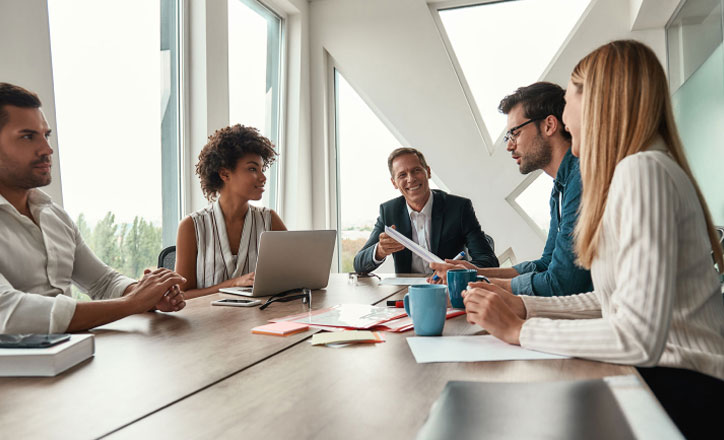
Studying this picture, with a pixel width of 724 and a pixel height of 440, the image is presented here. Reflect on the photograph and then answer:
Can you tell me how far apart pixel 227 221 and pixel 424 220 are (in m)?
1.20

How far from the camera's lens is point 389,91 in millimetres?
5000

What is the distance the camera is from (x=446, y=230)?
3064 mm

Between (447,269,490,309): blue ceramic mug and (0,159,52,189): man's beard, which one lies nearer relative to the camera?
(447,269,490,309): blue ceramic mug

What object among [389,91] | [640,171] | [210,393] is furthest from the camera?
[389,91]

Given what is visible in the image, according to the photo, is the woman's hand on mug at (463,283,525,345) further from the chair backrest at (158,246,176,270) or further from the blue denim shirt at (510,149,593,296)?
the chair backrest at (158,246,176,270)

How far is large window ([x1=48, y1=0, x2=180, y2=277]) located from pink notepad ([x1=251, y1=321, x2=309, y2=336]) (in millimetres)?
1897

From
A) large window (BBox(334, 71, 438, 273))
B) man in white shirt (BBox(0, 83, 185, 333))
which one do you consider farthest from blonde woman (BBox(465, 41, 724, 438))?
large window (BBox(334, 71, 438, 273))

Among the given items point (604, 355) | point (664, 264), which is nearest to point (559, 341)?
point (604, 355)

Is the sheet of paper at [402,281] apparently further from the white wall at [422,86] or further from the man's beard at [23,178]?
the white wall at [422,86]

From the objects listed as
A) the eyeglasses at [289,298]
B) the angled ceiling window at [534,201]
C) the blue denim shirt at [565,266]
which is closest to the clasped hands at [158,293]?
Answer: the eyeglasses at [289,298]

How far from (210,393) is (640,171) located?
34.5 inches

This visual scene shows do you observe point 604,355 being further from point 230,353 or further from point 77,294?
point 77,294

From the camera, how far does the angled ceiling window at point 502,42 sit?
181 inches

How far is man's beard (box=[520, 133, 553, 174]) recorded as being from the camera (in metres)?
2.24
